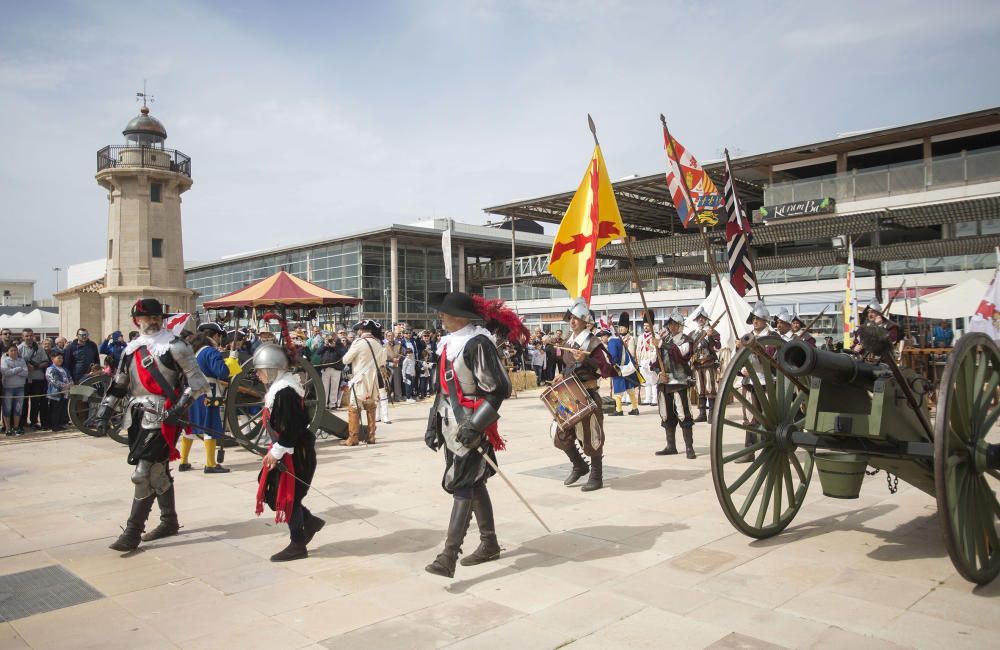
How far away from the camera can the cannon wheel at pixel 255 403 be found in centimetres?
650

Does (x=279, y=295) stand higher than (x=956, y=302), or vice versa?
(x=279, y=295)

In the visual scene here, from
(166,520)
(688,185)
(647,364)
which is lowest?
(166,520)

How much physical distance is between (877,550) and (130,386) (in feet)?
19.0

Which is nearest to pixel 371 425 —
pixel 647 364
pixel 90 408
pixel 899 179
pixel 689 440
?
pixel 90 408

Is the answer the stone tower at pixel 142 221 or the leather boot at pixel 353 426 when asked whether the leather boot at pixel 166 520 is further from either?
the stone tower at pixel 142 221

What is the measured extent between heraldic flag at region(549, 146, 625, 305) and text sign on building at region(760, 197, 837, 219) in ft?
54.3

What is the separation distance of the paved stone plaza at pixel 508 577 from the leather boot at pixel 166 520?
11 cm

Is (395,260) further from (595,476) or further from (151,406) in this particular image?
(151,406)

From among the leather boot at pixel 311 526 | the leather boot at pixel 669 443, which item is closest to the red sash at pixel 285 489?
the leather boot at pixel 311 526

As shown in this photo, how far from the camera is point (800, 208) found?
78.9 feet

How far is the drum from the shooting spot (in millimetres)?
A: 6941

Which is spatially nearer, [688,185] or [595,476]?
[595,476]

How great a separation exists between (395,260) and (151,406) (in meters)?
30.6

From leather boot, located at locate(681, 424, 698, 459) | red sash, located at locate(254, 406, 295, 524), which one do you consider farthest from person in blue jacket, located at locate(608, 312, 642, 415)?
red sash, located at locate(254, 406, 295, 524)
